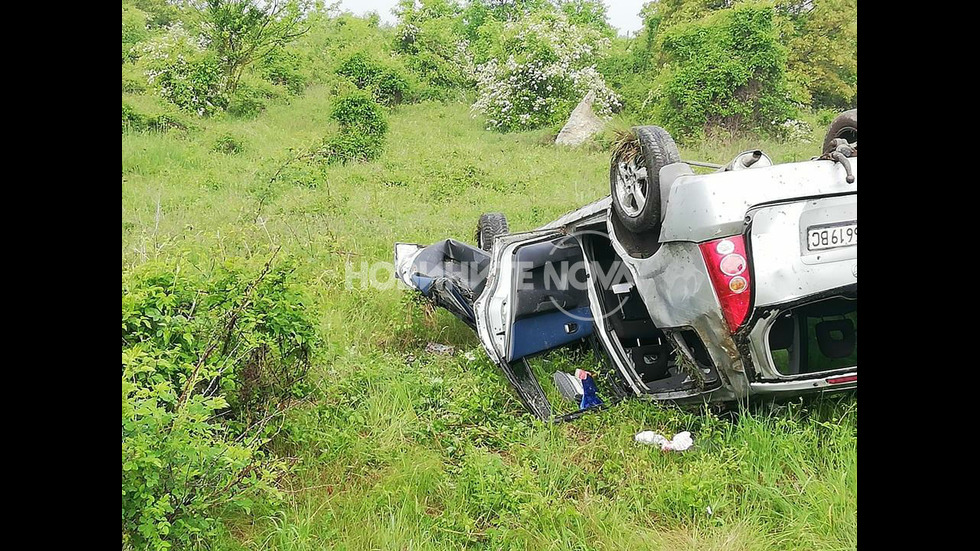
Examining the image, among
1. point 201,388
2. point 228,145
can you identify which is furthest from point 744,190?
point 228,145

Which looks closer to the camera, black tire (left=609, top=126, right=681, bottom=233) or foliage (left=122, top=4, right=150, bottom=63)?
black tire (left=609, top=126, right=681, bottom=233)

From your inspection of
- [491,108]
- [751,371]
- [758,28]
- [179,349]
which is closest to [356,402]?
[179,349]

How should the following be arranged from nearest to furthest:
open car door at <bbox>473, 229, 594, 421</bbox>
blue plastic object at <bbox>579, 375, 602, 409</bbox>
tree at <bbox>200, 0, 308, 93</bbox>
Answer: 1. blue plastic object at <bbox>579, 375, 602, 409</bbox>
2. open car door at <bbox>473, 229, 594, 421</bbox>
3. tree at <bbox>200, 0, 308, 93</bbox>

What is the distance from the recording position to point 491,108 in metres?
16.4

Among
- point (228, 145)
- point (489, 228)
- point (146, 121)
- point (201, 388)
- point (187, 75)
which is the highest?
point (187, 75)

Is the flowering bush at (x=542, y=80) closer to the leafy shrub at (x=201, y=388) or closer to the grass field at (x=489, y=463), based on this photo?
the grass field at (x=489, y=463)

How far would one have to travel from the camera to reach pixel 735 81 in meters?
12.6

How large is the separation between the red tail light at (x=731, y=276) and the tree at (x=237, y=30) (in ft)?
49.7

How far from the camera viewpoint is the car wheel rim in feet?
11.0

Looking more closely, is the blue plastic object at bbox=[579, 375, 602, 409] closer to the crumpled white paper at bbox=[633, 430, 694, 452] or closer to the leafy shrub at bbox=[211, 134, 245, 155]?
the crumpled white paper at bbox=[633, 430, 694, 452]

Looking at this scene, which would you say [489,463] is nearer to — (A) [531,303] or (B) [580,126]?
(A) [531,303]

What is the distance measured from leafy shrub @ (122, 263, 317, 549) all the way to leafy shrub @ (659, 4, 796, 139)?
11197 mm

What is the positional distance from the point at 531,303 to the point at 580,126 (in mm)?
10428

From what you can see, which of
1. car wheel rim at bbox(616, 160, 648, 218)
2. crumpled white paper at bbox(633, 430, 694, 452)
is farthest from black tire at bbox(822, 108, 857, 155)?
crumpled white paper at bbox(633, 430, 694, 452)
